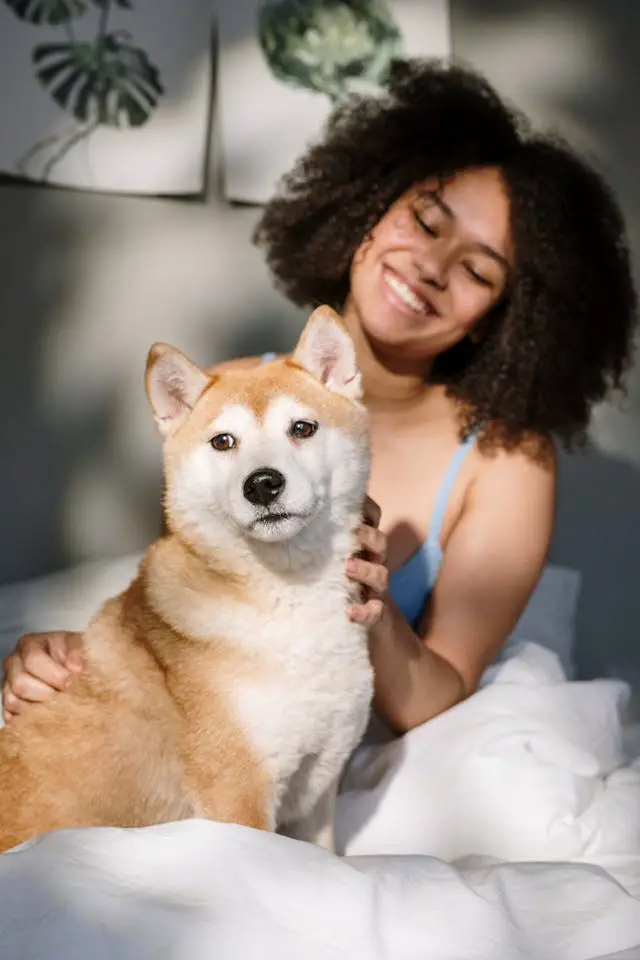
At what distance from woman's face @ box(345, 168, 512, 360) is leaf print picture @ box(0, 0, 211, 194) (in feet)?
2.26

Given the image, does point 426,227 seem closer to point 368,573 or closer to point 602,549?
point 368,573

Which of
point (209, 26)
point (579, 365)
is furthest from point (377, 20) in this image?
point (579, 365)

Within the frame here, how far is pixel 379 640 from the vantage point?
3.75ft

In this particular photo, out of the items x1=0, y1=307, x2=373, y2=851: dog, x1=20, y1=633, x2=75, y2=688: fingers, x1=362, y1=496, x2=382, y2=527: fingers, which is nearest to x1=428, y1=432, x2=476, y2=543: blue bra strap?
x1=362, y1=496, x2=382, y2=527: fingers

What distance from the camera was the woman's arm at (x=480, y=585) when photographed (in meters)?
1.29

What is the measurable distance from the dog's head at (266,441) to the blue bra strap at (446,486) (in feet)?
1.87

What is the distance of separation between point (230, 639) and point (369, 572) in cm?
16

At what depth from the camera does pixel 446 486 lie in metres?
1.52

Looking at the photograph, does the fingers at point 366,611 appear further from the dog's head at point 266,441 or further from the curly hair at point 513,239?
the curly hair at point 513,239

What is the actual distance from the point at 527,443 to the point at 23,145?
1179 mm

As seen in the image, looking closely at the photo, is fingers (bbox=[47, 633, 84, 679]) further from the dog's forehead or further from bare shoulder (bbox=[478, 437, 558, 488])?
bare shoulder (bbox=[478, 437, 558, 488])

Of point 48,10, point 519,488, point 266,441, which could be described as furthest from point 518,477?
point 48,10

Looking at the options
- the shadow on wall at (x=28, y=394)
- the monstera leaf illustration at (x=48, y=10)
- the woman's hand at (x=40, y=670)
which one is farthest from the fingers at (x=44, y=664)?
the monstera leaf illustration at (x=48, y=10)

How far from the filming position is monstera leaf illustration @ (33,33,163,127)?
1.88 m
